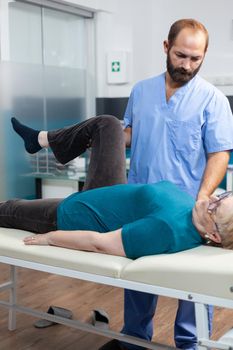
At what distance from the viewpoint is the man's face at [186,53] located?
1947 millimetres

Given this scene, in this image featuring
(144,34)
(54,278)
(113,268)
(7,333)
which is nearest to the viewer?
(113,268)

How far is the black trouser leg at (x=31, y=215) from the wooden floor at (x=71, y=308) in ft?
1.99

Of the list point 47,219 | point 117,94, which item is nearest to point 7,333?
point 47,219

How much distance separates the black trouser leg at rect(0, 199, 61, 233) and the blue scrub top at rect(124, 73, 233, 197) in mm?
409

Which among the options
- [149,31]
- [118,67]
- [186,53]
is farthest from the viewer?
[149,31]

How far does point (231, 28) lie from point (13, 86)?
1895 mm

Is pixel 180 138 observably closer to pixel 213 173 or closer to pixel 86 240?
pixel 213 173

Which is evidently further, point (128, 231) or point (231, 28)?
point (231, 28)

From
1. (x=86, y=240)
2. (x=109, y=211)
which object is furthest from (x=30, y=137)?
(x=86, y=240)

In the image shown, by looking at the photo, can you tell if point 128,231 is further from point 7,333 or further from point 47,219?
Result: point 7,333

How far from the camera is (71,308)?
2730mm

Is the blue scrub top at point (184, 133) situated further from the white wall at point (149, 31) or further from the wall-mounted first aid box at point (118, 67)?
the wall-mounted first aid box at point (118, 67)

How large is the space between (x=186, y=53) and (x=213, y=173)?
1.49 feet

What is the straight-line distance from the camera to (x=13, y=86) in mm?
4109
